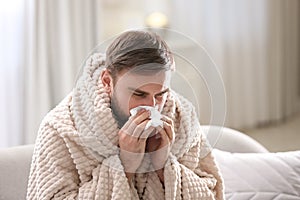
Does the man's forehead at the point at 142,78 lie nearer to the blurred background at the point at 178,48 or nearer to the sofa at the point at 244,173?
the blurred background at the point at 178,48

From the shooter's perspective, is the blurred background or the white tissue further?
the blurred background

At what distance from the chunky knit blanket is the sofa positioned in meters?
0.18

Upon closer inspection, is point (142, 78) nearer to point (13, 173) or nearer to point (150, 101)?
point (150, 101)

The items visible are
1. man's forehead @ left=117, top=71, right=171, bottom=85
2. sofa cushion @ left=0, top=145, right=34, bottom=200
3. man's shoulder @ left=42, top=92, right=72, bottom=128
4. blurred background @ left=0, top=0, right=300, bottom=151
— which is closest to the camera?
man's forehead @ left=117, top=71, right=171, bottom=85

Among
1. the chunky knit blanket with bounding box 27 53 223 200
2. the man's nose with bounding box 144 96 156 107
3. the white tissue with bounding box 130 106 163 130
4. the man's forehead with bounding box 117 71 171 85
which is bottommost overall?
the chunky knit blanket with bounding box 27 53 223 200

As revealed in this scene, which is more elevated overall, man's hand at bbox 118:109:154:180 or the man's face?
the man's face

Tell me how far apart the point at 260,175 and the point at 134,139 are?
0.53 metres

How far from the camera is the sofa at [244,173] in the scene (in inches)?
Answer: 58.4

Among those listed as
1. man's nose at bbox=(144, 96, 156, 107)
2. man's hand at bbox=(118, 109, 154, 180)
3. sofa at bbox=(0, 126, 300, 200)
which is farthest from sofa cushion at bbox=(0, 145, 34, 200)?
man's nose at bbox=(144, 96, 156, 107)

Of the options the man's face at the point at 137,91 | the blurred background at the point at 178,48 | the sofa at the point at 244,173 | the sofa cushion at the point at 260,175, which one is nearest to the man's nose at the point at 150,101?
the man's face at the point at 137,91

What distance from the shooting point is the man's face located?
111 centimetres

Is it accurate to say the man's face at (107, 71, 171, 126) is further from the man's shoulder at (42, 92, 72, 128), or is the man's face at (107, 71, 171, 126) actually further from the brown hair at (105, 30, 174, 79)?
the man's shoulder at (42, 92, 72, 128)

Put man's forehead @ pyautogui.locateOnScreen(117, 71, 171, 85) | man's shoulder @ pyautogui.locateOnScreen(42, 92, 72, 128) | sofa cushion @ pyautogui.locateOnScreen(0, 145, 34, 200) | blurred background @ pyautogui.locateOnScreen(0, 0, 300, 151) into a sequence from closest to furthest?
man's forehead @ pyautogui.locateOnScreen(117, 71, 171, 85) < man's shoulder @ pyautogui.locateOnScreen(42, 92, 72, 128) < sofa cushion @ pyautogui.locateOnScreen(0, 145, 34, 200) < blurred background @ pyautogui.locateOnScreen(0, 0, 300, 151)

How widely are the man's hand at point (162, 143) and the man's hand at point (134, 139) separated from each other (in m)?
0.03
